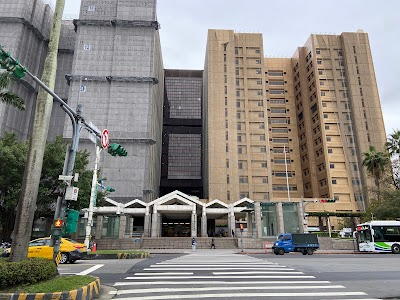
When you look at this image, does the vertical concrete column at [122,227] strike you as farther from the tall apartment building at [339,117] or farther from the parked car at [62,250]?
the tall apartment building at [339,117]

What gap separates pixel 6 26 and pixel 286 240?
72080mm

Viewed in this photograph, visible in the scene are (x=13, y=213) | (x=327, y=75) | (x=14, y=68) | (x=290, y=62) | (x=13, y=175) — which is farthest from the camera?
(x=290, y=62)

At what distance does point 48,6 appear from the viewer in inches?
3019

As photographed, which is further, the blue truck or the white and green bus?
the white and green bus

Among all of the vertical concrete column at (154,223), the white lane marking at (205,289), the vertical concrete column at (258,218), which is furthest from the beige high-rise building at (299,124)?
the white lane marking at (205,289)

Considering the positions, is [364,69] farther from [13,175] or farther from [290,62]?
[13,175]

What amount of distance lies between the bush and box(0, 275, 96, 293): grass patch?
150mm

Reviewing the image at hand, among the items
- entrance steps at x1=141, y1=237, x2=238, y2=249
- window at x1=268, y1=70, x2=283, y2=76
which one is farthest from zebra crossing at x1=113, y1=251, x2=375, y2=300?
window at x1=268, y1=70, x2=283, y2=76

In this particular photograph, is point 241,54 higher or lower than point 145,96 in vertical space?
higher

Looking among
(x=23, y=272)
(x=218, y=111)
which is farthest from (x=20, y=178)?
(x=218, y=111)

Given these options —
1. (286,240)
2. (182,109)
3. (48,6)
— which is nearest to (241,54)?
(182,109)

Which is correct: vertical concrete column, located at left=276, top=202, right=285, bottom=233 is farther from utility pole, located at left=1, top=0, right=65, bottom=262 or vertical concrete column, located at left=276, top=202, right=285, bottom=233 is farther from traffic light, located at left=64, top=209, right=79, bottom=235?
utility pole, located at left=1, top=0, right=65, bottom=262

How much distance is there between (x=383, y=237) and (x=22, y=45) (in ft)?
245

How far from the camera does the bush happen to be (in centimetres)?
792
